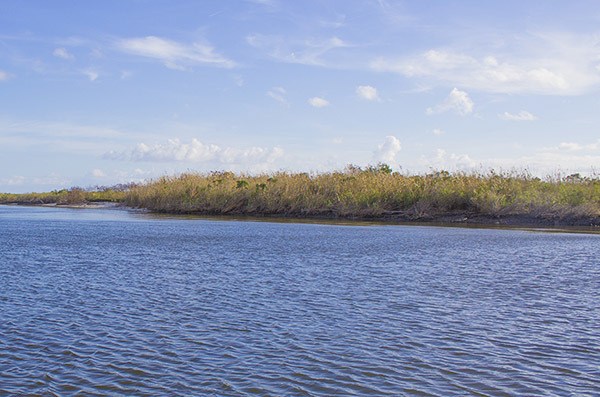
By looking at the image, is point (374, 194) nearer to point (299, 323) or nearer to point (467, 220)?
point (467, 220)

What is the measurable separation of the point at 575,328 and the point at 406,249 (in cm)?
1181

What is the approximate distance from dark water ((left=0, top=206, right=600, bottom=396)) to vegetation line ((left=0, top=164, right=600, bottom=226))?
16630 millimetres

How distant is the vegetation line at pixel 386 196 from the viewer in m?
36.5

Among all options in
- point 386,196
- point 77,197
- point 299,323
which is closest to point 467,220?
point 386,196

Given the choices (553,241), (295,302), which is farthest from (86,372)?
(553,241)

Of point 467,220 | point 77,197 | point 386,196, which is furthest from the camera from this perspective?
point 77,197

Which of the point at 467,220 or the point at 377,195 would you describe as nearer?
the point at 467,220

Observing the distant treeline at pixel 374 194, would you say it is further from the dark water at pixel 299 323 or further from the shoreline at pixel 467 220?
the dark water at pixel 299 323

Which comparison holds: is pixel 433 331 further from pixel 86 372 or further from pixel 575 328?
pixel 86 372

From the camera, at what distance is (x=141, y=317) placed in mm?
11047

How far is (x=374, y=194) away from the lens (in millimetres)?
42375

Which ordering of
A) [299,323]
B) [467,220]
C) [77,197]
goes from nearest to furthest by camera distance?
[299,323]
[467,220]
[77,197]

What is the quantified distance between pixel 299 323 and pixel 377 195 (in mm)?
32182

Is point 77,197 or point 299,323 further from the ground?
point 77,197
